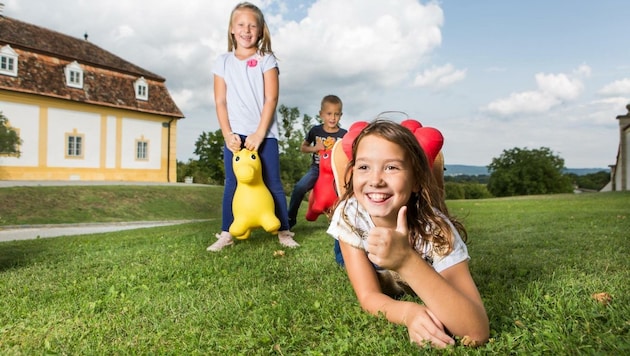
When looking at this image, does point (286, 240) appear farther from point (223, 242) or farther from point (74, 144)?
point (74, 144)

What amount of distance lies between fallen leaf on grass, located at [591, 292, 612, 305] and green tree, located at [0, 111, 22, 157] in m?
24.0

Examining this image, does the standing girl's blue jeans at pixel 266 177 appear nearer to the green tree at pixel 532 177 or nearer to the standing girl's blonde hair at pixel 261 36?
the standing girl's blonde hair at pixel 261 36

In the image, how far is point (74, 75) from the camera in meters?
25.0

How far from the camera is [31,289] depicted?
3223 millimetres

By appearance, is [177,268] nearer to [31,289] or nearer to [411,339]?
[31,289]

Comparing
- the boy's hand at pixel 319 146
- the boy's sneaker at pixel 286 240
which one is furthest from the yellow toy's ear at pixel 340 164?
the boy's hand at pixel 319 146

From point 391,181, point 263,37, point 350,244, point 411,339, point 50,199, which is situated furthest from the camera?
point 50,199

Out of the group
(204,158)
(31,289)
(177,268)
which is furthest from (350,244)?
(204,158)

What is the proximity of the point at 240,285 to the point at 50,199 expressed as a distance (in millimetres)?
14325

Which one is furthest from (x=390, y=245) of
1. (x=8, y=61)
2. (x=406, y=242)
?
(x=8, y=61)

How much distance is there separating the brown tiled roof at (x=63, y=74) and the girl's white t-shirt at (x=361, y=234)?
2425 centimetres

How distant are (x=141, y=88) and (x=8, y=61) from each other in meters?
6.94

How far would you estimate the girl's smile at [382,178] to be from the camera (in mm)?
1988

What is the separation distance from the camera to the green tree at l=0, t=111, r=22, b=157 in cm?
2117
